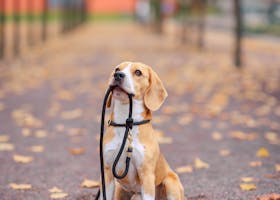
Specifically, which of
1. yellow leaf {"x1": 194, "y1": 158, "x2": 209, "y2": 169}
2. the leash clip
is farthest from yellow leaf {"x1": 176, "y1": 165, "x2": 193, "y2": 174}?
the leash clip

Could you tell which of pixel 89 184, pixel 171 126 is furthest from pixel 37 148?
pixel 171 126

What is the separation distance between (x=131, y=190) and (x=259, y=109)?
615 cm

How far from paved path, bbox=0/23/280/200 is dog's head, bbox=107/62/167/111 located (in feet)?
4.37

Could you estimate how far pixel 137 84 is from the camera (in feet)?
11.9

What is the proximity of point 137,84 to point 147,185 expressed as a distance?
0.61m

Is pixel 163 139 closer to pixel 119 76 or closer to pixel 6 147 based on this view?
pixel 6 147

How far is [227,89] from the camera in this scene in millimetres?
12195

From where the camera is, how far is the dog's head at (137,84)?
3.50 meters

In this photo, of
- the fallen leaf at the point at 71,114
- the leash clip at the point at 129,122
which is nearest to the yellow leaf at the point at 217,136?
the fallen leaf at the point at 71,114

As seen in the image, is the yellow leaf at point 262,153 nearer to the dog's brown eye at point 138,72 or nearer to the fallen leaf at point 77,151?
the fallen leaf at point 77,151

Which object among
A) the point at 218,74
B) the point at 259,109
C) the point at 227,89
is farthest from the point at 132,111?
the point at 218,74

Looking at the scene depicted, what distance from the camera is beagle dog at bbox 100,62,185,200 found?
3575 millimetres

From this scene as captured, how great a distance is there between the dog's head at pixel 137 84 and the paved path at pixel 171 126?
1.33 meters

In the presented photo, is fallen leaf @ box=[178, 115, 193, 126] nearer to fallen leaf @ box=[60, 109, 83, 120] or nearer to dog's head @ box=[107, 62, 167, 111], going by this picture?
fallen leaf @ box=[60, 109, 83, 120]
